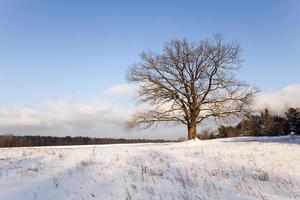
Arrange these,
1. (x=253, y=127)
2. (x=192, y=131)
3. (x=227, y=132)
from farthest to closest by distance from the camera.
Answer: (x=227, y=132) → (x=253, y=127) → (x=192, y=131)

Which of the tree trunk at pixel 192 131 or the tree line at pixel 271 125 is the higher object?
the tree line at pixel 271 125

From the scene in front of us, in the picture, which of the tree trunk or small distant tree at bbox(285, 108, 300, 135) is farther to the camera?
small distant tree at bbox(285, 108, 300, 135)

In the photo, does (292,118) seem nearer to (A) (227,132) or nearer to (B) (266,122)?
(B) (266,122)

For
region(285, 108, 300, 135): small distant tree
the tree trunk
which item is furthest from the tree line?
the tree trunk

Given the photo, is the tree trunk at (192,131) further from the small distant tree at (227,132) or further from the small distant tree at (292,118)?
the small distant tree at (227,132)

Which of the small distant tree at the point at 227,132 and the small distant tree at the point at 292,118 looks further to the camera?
the small distant tree at the point at 227,132

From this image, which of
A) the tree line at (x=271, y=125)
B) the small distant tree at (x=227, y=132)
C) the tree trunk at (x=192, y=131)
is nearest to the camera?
the tree trunk at (x=192, y=131)

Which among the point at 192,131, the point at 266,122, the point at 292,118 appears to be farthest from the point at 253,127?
the point at 192,131

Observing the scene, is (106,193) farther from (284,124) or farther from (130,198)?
(284,124)

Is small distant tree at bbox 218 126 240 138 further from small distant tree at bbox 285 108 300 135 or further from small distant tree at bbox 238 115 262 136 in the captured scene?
small distant tree at bbox 285 108 300 135

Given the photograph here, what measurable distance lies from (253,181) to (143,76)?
27.3m

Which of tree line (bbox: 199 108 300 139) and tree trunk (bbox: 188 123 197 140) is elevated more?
tree line (bbox: 199 108 300 139)

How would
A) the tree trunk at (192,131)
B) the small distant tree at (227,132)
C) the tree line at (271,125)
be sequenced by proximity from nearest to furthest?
the tree trunk at (192,131), the tree line at (271,125), the small distant tree at (227,132)

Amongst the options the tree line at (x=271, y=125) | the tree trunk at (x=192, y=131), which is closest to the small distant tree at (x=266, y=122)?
the tree line at (x=271, y=125)
